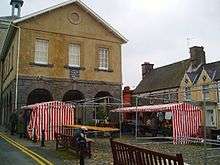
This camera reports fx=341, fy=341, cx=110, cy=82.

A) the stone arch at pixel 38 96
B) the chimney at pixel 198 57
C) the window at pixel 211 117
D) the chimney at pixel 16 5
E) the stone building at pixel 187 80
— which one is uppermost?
the chimney at pixel 16 5

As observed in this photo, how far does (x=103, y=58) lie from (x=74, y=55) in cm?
263

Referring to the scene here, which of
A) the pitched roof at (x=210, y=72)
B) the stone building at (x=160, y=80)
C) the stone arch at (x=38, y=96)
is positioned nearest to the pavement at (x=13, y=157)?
the stone arch at (x=38, y=96)

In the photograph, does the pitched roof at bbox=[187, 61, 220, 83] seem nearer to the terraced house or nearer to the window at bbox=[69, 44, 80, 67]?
the terraced house

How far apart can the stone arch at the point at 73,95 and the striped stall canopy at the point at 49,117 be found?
4797 millimetres

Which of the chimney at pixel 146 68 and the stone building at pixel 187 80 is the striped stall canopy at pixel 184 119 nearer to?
the stone building at pixel 187 80

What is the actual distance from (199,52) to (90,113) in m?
19.0

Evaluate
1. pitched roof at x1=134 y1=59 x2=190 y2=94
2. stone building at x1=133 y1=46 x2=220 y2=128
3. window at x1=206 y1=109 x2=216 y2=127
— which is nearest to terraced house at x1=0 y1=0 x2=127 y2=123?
stone building at x1=133 y1=46 x2=220 y2=128

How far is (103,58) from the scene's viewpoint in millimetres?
28703

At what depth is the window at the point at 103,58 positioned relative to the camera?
93.5 ft

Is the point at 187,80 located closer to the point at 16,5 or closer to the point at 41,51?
the point at 41,51

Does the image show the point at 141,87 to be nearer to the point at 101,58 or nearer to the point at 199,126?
the point at 101,58

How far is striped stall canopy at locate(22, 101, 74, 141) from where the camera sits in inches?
820

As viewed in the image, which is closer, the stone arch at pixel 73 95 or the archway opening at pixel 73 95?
the stone arch at pixel 73 95

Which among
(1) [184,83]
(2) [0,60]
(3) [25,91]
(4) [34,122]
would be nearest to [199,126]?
(4) [34,122]
